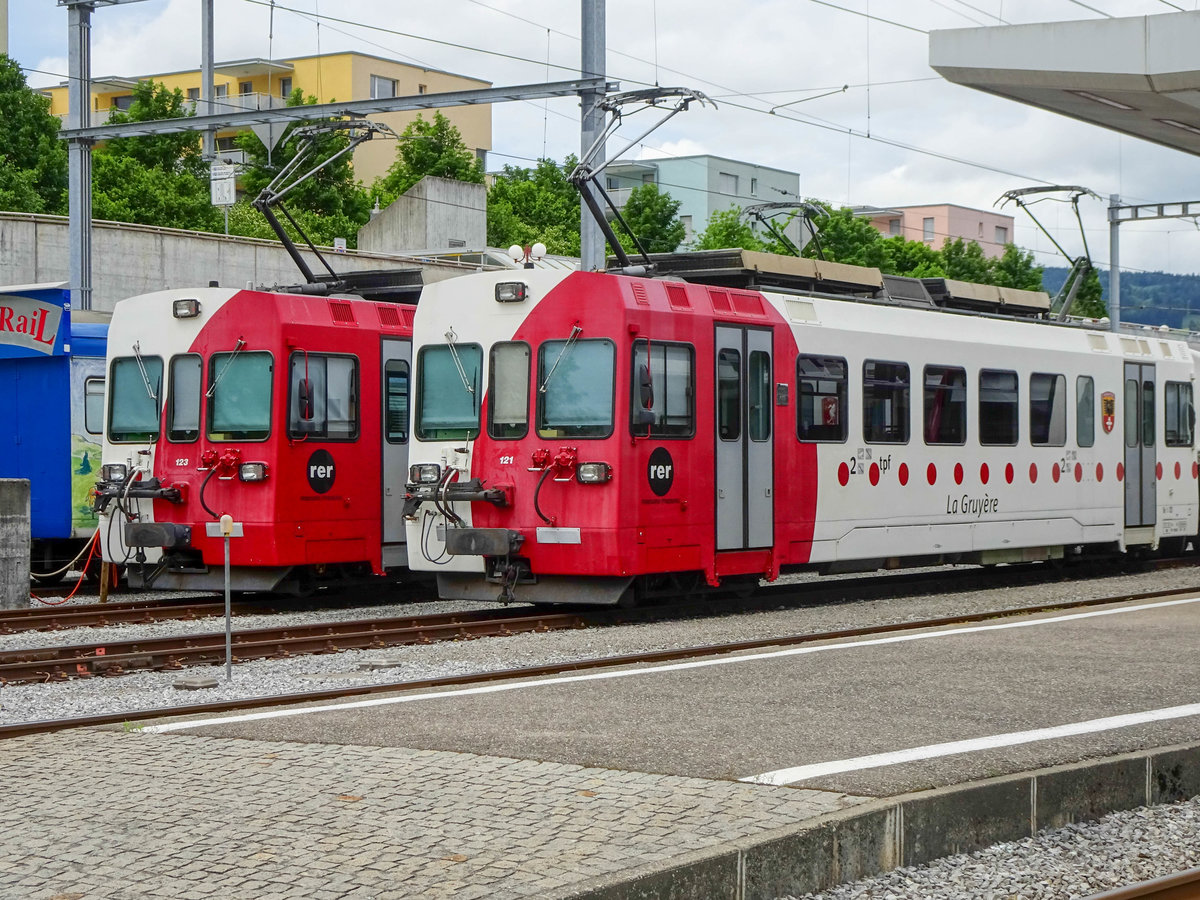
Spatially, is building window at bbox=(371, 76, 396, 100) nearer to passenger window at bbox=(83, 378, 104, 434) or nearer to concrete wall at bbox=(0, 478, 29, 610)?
passenger window at bbox=(83, 378, 104, 434)

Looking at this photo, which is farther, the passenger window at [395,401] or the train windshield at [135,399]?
the passenger window at [395,401]

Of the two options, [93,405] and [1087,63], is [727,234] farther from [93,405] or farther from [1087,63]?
[1087,63]

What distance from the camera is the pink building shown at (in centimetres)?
10794

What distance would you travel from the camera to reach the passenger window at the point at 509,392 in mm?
14852

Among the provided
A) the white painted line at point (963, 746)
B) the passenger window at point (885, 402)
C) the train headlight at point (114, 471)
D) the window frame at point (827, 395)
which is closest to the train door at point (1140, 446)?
the passenger window at point (885, 402)

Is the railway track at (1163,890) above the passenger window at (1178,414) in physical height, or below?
below

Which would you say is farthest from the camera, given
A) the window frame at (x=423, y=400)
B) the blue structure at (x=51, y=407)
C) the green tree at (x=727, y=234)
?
the green tree at (x=727, y=234)

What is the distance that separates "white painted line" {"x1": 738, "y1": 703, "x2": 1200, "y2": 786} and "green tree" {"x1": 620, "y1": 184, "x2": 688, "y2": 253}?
4874 centimetres

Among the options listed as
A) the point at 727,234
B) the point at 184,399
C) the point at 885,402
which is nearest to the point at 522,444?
the point at 184,399

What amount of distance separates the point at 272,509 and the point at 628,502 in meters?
3.88

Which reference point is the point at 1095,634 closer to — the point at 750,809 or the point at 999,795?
the point at 999,795

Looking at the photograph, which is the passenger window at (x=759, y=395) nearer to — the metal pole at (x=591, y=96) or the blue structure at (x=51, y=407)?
the metal pole at (x=591, y=96)

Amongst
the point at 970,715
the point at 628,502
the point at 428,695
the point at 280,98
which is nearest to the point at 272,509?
the point at 628,502

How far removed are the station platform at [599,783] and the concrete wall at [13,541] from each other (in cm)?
892
